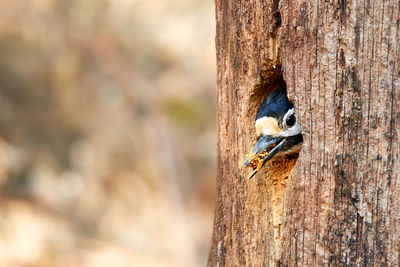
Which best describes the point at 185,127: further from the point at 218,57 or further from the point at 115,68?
the point at 218,57

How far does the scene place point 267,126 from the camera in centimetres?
274

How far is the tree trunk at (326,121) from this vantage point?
2.20m

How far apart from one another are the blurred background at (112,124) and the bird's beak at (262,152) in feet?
22.7

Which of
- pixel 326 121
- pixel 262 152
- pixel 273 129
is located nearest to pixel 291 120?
pixel 273 129

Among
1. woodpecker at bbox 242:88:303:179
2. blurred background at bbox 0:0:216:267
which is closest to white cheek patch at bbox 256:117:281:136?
woodpecker at bbox 242:88:303:179

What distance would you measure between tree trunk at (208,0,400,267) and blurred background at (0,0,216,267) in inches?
274

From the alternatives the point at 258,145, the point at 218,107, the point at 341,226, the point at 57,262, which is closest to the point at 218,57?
the point at 218,107

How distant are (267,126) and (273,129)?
0.04 m

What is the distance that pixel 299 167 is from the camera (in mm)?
2432

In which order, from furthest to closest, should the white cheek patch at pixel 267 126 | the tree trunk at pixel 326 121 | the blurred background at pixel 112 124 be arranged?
the blurred background at pixel 112 124
the white cheek patch at pixel 267 126
the tree trunk at pixel 326 121

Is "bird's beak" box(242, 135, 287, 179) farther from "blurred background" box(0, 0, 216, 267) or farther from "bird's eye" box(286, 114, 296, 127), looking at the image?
"blurred background" box(0, 0, 216, 267)

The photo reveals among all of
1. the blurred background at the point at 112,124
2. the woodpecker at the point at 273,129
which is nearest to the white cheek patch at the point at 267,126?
the woodpecker at the point at 273,129

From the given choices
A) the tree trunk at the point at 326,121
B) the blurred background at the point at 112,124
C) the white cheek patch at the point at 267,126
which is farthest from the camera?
the blurred background at the point at 112,124

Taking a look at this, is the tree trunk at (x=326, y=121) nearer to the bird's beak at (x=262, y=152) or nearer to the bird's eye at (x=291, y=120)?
the bird's beak at (x=262, y=152)
